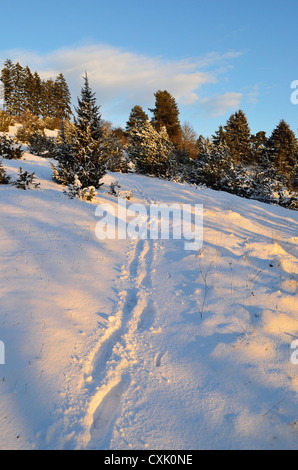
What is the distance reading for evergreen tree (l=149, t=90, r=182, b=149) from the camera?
105ft

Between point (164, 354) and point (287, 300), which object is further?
point (287, 300)

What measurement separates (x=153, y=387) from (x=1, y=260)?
3828mm

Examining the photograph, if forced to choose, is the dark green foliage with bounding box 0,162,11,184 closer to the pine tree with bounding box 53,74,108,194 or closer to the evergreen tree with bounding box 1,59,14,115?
the pine tree with bounding box 53,74,108,194

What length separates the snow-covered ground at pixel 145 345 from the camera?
2.22 metres

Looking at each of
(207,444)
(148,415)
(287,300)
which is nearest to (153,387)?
(148,415)

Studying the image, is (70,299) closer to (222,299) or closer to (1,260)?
(1,260)

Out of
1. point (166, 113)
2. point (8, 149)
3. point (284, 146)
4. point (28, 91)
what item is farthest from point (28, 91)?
point (284, 146)

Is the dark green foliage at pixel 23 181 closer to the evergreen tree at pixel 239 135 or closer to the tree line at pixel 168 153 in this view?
the tree line at pixel 168 153

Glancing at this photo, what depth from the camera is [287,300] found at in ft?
13.0

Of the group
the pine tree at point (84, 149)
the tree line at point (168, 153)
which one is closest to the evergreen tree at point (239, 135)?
the tree line at point (168, 153)

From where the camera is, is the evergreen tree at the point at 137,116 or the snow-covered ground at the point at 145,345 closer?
the snow-covered ground at the point at 145,345

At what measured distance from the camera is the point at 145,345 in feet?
10.8

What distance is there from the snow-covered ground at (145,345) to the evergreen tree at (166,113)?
30.9 metres

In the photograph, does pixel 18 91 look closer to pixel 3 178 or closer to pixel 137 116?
pixel 137 116
